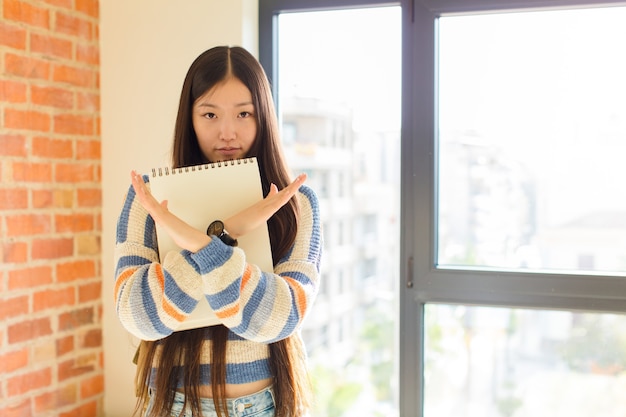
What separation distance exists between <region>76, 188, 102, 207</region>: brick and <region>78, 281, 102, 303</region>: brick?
0.25 m

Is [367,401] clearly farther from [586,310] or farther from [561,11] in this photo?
[561,11]

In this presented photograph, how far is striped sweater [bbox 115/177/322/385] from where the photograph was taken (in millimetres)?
1106

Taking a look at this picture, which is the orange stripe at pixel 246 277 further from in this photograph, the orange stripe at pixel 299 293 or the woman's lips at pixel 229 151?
the woman's lips at pixel 229 151

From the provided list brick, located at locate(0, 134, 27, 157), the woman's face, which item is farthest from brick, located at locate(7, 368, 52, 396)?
the woman's face

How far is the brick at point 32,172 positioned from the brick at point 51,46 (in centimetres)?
32

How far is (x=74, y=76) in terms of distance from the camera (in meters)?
2.02

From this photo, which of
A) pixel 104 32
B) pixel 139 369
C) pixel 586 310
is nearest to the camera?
pixel 139 369

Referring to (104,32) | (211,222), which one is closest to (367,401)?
(211,222)

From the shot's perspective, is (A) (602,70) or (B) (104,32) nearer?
(A) (602,70)

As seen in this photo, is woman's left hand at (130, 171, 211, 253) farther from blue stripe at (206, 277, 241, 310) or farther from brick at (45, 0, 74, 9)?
brick at (45, 0, 74, 9)

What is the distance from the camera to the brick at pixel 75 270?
6.48 feet

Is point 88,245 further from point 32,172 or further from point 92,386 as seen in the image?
point 92,386

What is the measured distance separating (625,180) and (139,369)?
1.36 meters

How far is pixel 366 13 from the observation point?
2012mm
